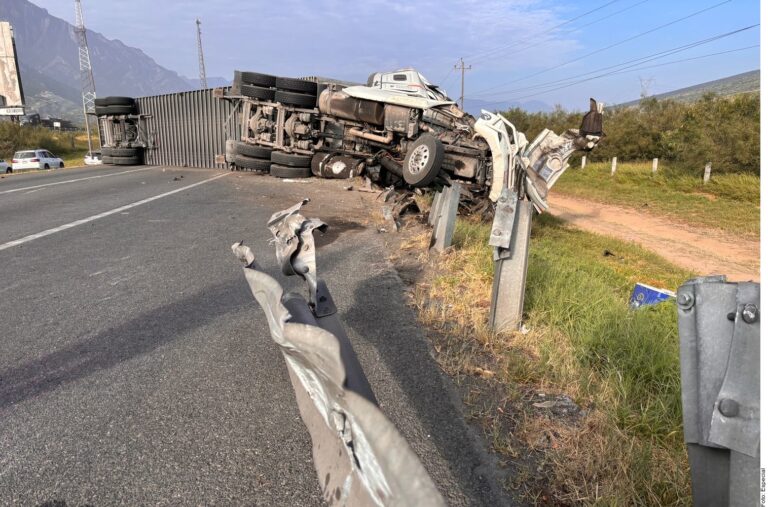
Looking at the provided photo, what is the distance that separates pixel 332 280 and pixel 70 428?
2489mm

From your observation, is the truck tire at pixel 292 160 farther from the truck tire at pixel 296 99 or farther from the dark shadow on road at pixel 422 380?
the dark shadow on road at pixel 422 380

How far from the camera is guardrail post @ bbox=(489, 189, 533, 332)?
3.29 m

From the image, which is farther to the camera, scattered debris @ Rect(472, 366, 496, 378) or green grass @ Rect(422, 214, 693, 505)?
scattered debris @ Rect(472, 366, 496, 378)

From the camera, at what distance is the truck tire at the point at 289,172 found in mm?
13273

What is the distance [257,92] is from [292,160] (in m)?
2.39

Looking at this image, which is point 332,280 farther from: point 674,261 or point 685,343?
point 674,261

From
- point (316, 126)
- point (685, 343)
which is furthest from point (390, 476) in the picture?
point (316, 126)

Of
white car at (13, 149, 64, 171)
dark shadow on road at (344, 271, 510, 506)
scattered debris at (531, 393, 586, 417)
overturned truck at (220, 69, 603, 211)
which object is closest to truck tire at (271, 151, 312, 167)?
overturned truck at (220, 69, 603, 211)

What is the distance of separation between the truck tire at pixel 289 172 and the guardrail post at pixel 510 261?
34.6ft

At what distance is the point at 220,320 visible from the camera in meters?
3.43

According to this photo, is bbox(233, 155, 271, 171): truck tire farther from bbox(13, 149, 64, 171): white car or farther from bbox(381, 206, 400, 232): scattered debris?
bbox(13, 149, 64, 171): white car

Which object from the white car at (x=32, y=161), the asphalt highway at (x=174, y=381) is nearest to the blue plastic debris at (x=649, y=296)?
the asphalt highway at (x=174, y=381)

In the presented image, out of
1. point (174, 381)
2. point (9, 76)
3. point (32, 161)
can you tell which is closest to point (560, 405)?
point (174, 381)

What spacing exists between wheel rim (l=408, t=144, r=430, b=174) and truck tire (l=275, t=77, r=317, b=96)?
6.07 metres
